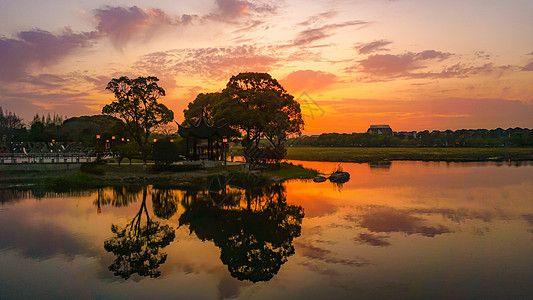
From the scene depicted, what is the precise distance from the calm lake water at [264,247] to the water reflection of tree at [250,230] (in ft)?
0.23

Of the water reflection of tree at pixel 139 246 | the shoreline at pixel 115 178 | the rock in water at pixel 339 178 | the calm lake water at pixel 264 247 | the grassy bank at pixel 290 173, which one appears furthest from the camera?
the grassy bank at pixel 290 173

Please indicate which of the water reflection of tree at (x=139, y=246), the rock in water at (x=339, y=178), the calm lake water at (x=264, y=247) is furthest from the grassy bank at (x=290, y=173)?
the water reflection of tree at (x=139, y=246)

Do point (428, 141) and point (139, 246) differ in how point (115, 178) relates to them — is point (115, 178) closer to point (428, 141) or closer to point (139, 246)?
point (139, 246)

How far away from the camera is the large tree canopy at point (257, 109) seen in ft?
134

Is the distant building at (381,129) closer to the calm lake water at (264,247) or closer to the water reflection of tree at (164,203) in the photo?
the calm lake water at (264,247)

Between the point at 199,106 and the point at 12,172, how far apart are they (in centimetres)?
2634

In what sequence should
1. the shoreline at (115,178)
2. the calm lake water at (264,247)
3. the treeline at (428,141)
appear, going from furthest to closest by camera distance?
the treeline at (428,141) < the shoreline at (115,178) < the calm lake water at (264,247)

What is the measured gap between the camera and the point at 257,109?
137 ft

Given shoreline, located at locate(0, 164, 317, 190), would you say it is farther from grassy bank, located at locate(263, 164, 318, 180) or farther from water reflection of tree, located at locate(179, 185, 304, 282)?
water reflection of tree, located at locate(179, 185, 304, 282)

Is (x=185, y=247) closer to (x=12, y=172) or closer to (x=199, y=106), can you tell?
(x=12, y=172)

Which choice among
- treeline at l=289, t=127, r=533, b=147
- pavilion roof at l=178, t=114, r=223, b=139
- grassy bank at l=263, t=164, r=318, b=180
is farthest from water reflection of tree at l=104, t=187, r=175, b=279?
treeline at l=289, t=127, r=533, b=147

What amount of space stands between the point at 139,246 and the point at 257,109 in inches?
1189

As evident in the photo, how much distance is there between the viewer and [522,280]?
10.2 metres

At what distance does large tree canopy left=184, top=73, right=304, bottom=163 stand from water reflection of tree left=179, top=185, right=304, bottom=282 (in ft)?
59.9
